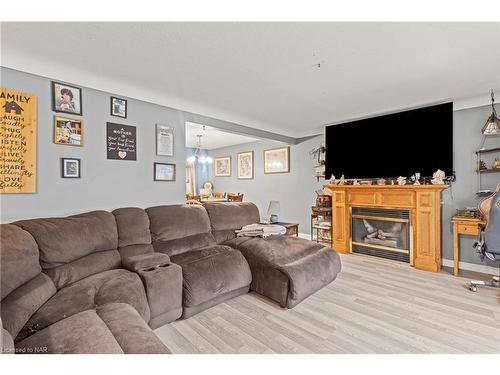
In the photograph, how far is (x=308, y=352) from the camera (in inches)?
65.3

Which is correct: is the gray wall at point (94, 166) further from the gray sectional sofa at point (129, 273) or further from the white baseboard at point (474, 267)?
the white baseboard at point (474, 267)

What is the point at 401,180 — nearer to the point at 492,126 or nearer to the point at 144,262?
the point at 492,126

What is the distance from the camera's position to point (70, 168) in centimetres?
231

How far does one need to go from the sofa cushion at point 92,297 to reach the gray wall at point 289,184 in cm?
391

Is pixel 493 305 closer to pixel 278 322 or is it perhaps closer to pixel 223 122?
pixel 278 322

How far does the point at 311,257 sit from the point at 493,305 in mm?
1752

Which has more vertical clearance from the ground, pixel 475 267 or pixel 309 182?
pixel 309 182

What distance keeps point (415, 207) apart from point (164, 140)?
11.8 feet

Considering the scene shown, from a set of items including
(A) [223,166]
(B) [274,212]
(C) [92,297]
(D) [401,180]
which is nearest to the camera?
(C) [92,297]

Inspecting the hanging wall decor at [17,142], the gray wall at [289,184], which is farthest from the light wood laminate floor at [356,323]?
the gray wall at [289,184]

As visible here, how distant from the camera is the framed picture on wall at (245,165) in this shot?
6.36 m

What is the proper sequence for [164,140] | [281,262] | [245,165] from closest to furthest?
[281,262] < [164,140] < [245,165]

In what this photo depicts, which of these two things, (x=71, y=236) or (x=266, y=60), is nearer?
(x=71, y=236)

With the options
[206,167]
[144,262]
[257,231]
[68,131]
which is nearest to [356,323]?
[257,231]
